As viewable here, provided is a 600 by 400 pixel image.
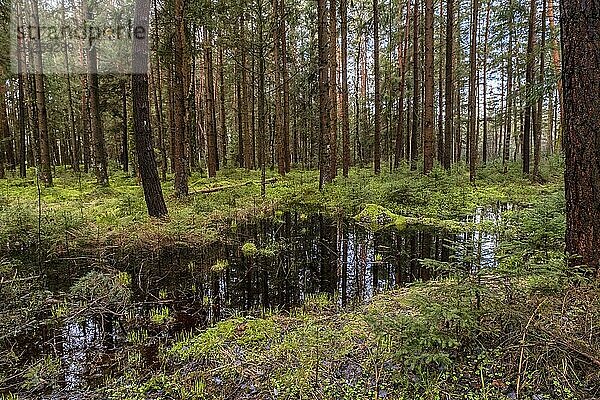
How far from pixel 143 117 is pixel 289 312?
640 centimetres

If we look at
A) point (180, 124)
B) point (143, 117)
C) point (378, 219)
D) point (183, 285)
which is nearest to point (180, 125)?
point (180, 124)

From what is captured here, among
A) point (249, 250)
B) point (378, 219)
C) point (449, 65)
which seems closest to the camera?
point (249, 250)

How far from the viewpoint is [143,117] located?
8766 mm

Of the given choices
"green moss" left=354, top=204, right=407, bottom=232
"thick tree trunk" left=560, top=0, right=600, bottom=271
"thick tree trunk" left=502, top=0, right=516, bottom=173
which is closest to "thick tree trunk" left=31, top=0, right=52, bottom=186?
"green moss" left=354, top=204, right=407, bottom=232

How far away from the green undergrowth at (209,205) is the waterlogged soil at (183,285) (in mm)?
765

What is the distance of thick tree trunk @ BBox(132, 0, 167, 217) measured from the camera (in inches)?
336

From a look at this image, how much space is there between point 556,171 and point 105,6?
20.9m

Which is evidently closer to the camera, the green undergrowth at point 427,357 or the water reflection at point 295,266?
the green undergrowth at point 427,357

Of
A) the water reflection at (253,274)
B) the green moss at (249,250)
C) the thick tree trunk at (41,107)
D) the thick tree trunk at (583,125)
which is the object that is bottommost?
the water reflection at (253,274)

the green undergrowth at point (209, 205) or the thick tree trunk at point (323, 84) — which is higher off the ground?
the thick tree trunk at point (323, 84)

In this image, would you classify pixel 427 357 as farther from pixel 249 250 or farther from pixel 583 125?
pixel 249 250

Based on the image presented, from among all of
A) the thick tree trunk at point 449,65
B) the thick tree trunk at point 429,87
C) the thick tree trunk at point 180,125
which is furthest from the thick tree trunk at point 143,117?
the thick tree trunk at point 449,65

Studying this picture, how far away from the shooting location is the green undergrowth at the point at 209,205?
25.6ft

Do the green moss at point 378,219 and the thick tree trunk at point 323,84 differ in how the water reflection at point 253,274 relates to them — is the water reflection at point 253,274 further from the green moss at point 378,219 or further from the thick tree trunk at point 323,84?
the thick tree trunk at point 323,84
